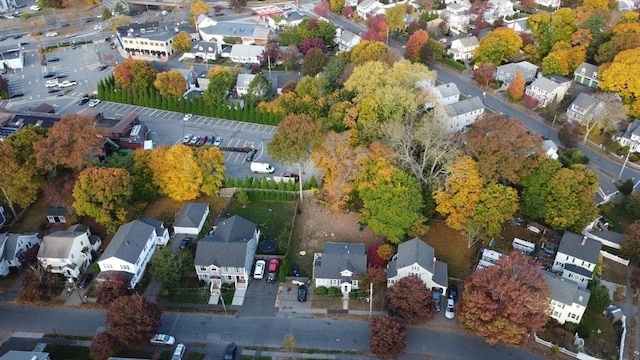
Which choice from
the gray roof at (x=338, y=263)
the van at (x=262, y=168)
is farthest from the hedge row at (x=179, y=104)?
the gray roof at (x=338, y=263)

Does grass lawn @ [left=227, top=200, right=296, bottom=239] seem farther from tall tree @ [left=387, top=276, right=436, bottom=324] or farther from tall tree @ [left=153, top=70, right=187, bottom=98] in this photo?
tall tree @ [left=153, top=70, right=187, bottom=98]

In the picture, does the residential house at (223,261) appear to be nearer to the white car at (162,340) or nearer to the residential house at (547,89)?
the white car at (162,340)

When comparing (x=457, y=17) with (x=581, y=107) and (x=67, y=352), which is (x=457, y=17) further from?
(x=67, y=352)

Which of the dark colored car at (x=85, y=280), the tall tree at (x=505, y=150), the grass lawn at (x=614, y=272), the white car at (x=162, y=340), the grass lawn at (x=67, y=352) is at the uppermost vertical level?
the tall tree at (x=505, y=150)

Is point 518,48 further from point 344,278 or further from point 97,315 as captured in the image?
point 97,315

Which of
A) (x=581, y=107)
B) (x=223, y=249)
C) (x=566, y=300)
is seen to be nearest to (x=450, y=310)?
(x=566, y=300)

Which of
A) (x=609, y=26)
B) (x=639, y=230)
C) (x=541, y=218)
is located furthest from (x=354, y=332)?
(x=609, y=26)

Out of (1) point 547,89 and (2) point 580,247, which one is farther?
(1) point 547,89
